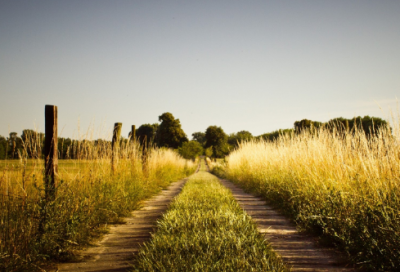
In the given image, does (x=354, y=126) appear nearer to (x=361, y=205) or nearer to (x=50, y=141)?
(x=361, y=205)

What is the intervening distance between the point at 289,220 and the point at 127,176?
3.43 m

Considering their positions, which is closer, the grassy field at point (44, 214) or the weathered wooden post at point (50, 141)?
the grassy field at point (44, 214)

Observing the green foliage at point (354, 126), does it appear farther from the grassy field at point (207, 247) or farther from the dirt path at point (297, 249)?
the grassy field at point (207, 247)

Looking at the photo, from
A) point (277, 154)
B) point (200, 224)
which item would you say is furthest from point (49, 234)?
point (277, 154)

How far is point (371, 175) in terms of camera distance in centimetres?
298

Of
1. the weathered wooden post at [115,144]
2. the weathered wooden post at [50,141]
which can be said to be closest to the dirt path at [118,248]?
the weathered wooden post at [50,141]

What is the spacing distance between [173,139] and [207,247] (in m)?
33.6

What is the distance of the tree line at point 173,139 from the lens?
9.48ft

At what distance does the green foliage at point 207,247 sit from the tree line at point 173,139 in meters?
1.58

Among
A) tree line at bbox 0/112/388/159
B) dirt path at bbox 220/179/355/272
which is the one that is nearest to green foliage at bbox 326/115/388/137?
tree line at bbox 0/112/388/159

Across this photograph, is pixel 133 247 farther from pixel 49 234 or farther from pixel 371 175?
pixel 371 175

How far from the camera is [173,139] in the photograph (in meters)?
35.6

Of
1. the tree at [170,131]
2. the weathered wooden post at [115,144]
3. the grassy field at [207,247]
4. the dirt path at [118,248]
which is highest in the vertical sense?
the tree at [170,131]

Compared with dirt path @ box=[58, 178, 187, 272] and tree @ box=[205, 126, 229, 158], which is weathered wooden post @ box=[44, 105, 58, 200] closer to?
dirt path @ box=[58, 178, 187, 272]
